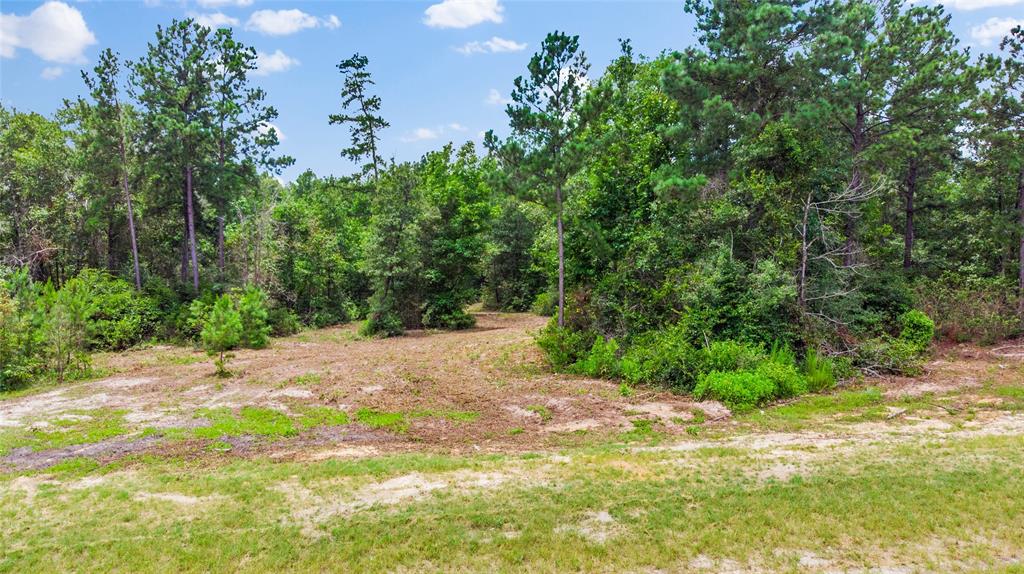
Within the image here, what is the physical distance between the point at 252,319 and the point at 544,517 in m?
17.1

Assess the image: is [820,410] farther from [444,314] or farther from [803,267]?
[444,314]

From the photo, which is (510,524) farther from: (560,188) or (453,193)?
(453,193)

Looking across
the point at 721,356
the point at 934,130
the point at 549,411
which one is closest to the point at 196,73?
the point at 549,411

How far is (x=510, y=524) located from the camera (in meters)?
5.76

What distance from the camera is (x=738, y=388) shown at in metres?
10.5

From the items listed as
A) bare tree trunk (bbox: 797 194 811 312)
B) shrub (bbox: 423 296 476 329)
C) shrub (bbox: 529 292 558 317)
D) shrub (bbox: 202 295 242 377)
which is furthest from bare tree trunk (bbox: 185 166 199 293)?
bare tree trunk (bbox: 797 194 811 312)

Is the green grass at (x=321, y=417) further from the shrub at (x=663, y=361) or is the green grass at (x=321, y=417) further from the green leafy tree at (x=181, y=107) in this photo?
the green leafy tree at (x=181, y=107)

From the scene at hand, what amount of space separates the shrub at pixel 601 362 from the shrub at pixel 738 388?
97.7 inches

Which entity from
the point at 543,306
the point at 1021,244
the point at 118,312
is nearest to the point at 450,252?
the point at 543,306

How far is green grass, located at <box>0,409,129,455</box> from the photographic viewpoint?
8.40 metres

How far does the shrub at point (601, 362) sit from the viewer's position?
13.3 m

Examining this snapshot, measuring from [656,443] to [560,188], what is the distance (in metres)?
8.65

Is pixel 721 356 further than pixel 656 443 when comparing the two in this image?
Yes

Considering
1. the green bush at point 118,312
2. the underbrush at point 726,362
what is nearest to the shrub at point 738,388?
the underbrush at point 726,362
